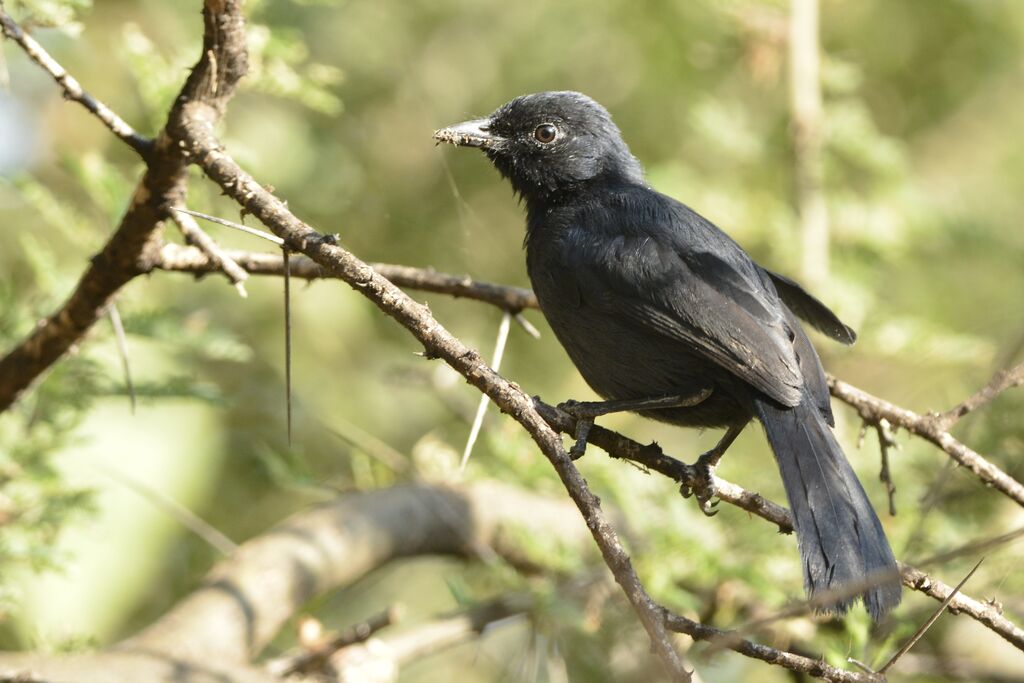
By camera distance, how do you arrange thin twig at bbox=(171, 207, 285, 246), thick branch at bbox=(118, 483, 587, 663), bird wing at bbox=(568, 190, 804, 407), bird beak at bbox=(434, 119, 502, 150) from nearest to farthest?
thin twig at bbox=(171, 207, 285, 246) → bird wing at bbox=(568, 190, 804, 407) → thick branch at bbox=(118, 483, 587, 663) → bird beak at bbox=(434, 119, 502, 150)

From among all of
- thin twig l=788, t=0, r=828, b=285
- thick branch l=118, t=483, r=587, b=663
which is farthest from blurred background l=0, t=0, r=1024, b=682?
thick branch l=118, t=483, r=587, b=663

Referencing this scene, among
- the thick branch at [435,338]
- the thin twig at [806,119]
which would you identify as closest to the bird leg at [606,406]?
the thick branch at [435,338]

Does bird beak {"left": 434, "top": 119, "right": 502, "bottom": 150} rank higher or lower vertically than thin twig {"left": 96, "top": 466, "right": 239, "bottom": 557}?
higher

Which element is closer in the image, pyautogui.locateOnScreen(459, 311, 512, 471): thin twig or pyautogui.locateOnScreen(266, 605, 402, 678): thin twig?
pyautogui.locateOnScreen(459, 311, 512, 471): thin twig

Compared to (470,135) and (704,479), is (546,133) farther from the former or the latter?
(704,479)

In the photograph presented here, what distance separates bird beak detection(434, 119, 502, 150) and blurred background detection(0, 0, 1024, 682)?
27 centimetres

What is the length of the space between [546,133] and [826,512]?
1.82 m

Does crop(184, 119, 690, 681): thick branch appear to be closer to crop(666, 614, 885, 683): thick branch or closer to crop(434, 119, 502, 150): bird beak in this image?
crop(666, 614, 885, 683): thick branch

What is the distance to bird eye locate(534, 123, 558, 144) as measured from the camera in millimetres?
4062

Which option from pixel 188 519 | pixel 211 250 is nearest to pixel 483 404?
pixel 211 250

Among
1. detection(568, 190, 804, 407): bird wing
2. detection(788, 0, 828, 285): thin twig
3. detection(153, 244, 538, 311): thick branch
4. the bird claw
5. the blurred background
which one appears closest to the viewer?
the bird claw

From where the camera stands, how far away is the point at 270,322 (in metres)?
6.11

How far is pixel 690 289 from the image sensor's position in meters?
3.29

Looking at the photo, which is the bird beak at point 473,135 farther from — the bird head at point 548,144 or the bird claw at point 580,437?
the bird claw at point 580,437
